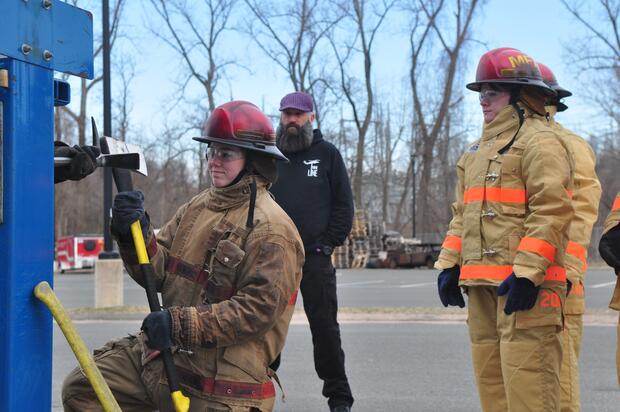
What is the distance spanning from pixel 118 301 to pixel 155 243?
9.31 metres

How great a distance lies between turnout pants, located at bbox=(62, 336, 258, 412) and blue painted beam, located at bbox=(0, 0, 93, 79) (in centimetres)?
121

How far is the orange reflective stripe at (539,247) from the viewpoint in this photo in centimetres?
365

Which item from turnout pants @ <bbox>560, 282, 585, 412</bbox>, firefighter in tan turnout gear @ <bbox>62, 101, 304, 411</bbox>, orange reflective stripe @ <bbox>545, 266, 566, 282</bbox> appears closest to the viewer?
firefighter in tan turnout gear @ <bbox>62, 101, 304, 411</bbox>

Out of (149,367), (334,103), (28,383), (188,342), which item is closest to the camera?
(28,383)

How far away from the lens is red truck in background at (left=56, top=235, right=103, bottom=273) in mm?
29344

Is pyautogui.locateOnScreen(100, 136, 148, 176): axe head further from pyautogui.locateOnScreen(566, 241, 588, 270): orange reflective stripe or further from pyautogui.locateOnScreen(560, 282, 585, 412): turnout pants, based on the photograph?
pyautogui.locateOnScreen(566, 241, 588, 270): orange reflective stripe

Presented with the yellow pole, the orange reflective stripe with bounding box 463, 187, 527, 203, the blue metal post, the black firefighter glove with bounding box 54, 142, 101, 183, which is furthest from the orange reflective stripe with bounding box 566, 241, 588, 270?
the blue metal post

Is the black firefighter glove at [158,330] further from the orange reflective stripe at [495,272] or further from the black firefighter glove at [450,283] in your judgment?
the black firefighter glove at [450,283]

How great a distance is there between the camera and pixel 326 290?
5348 millimetres

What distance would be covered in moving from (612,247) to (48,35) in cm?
297

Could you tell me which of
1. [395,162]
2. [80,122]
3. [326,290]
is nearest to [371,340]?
[326,290]

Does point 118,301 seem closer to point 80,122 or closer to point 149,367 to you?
point 149,367

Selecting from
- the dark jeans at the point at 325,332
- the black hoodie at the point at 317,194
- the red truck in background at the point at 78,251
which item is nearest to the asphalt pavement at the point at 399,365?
the dark jeans at the point at 325,332

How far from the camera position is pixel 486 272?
3.90 m
